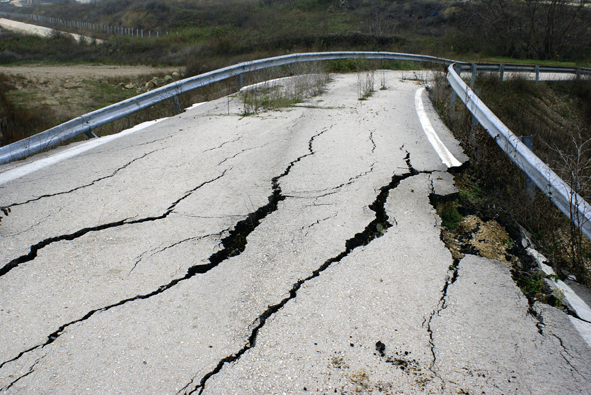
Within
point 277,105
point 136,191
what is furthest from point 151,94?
point 136,191

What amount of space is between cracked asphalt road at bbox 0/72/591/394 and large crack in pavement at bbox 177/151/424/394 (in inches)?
0.5

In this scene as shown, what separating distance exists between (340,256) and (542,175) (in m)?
1.99

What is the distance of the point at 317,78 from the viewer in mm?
11898

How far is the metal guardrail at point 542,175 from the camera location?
125 inches

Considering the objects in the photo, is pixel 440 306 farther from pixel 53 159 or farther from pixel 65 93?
pixel 65 93

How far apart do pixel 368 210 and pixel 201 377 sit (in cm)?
246

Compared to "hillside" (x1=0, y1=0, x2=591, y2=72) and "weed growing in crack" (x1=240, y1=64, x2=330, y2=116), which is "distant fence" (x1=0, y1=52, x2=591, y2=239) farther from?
"hillside" (x1=0, y1=0, x2=591, y2=72)

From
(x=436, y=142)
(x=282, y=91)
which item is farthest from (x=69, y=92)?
(x=436, y=142)

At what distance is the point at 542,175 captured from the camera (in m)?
3.77

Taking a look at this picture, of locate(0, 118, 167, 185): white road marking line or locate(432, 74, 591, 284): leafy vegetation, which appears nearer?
locate(432, 74, 591, 284): leafy vegetation

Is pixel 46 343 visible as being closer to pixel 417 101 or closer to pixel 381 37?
pixel 417 101

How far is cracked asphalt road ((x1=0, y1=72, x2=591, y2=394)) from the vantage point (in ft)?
7.46

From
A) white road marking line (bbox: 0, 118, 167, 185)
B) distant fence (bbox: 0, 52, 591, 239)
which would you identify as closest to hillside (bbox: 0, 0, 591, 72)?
distant fence (bbox: 0, 52, 591, 239)

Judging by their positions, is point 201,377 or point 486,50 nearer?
point 201,377
